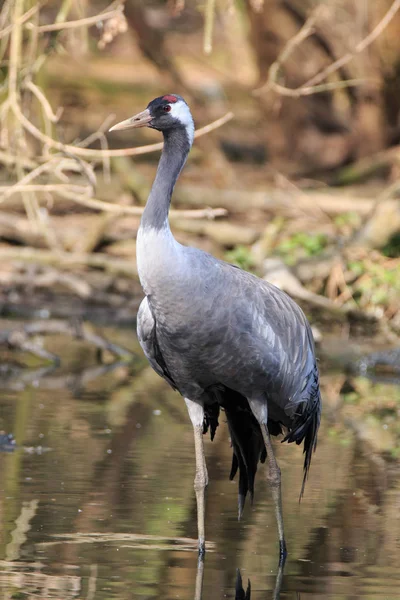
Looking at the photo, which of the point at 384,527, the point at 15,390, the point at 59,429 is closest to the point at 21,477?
the point at 59,429

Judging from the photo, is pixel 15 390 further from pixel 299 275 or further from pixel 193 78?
pixel 193 78

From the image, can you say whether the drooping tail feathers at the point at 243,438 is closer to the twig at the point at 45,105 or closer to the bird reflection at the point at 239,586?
the bird reflection at the point at 239,586

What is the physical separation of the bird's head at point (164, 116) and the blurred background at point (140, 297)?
6.97 ft

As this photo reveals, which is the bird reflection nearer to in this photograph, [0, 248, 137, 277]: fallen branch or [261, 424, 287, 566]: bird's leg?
[261, 424, 287, 566]: bird's leg

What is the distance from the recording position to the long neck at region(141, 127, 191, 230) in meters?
6.16

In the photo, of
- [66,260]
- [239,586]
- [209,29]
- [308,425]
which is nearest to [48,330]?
[66,260]

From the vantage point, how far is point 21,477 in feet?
24.7

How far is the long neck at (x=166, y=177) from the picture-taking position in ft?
20.2

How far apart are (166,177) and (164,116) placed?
1.18 ft

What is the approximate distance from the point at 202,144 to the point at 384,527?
12.4 meters

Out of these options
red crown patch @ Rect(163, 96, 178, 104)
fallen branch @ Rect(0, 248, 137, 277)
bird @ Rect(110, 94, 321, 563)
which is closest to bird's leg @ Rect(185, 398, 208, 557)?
bird @ Rect(110, 94, 321, 563)

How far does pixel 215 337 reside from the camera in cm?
631

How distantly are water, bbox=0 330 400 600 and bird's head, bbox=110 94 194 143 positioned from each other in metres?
2.12

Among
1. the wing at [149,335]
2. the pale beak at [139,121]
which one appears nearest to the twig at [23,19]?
the pale beak at [139,121]
